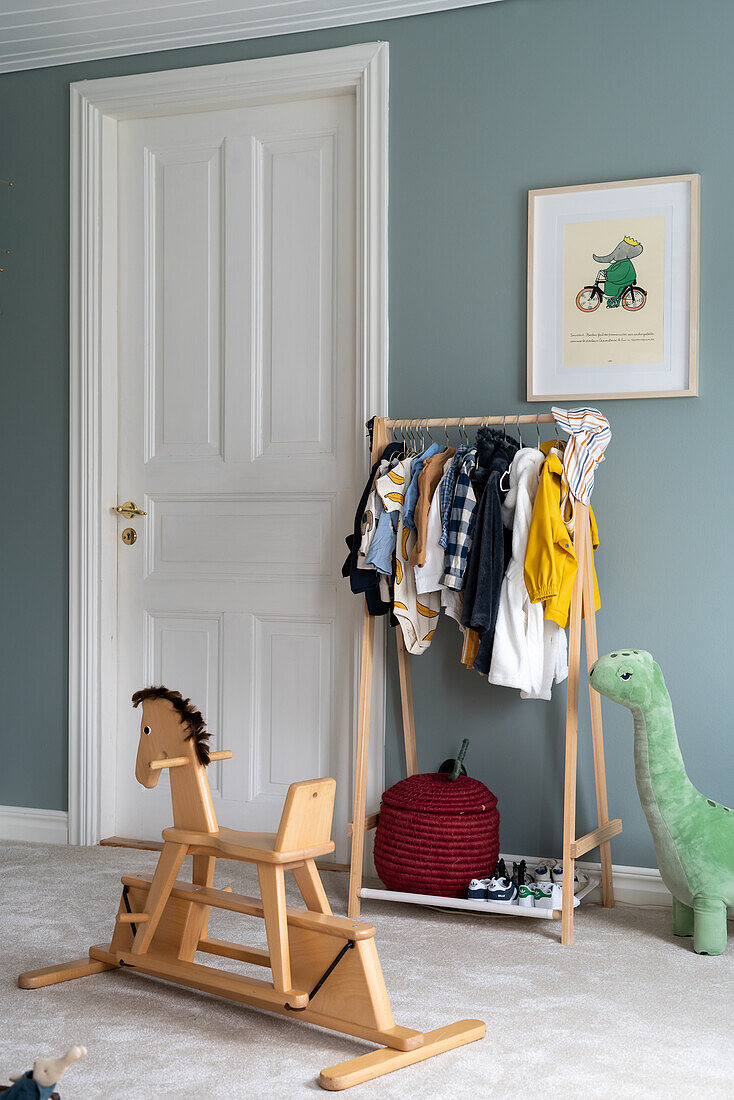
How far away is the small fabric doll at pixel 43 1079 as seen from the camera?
4.02ft

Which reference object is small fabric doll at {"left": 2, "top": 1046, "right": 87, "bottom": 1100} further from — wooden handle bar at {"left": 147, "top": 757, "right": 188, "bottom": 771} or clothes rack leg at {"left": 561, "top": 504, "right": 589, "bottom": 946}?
clothes rack leg at {"left": 561, "top": 504, "right": 589, "bottom": 946}

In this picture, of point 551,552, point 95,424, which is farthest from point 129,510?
point 551,552

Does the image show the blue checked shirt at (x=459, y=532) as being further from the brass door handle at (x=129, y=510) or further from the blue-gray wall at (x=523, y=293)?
the brass door handle at (x=129, y=510)

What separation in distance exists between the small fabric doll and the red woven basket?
4.97 ft

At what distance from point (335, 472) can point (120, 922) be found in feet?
4.79

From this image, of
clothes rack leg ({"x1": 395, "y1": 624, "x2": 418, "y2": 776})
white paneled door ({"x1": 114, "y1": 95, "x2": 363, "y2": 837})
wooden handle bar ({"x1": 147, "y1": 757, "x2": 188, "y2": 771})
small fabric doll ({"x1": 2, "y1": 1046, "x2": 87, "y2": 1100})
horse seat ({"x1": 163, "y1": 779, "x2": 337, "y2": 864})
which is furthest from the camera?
white paneled door ({"x1": 114, "y1": 95, "x2": 363, "y2": 837})

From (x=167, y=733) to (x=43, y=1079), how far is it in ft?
3.11

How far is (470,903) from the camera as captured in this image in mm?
2605

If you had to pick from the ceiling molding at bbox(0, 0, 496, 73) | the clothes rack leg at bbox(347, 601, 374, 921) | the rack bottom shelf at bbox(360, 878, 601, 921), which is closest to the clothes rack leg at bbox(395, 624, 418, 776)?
the clothes rack leg at bbox(347, 601, 374, 921)

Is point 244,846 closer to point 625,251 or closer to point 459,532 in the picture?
point 459,532

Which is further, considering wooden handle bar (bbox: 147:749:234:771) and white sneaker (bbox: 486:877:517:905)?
white sneaker (bbox: 486:877:517:905)

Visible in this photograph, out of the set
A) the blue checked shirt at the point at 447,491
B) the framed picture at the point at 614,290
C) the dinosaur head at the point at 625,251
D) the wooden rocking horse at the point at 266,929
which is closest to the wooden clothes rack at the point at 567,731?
the blue checked shirt at the point at 447,491

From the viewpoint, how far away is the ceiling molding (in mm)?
3102

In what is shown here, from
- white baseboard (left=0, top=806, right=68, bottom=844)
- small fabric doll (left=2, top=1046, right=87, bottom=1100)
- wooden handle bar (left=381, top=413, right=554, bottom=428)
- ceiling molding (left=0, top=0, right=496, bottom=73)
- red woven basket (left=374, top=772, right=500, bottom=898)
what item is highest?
ceiling molding (left=0, top=0, right=496, bottom=73)
